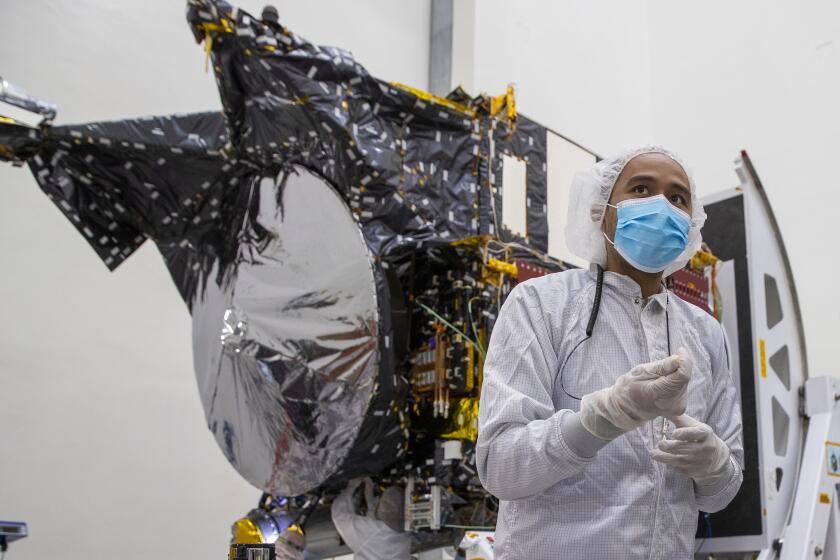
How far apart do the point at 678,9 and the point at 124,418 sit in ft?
20.1

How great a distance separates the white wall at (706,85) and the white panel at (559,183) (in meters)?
2.87

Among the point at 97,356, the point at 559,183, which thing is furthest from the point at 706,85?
the point at 97,356

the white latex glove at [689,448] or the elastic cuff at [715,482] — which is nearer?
the white latex glove at [689,448]

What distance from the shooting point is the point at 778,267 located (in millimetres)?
4355

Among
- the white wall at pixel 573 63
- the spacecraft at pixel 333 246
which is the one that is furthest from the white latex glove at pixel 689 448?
the white wall at pixel 573 63

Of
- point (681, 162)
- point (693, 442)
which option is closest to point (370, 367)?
point (681, 162)

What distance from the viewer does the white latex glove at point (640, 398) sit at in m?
1.44

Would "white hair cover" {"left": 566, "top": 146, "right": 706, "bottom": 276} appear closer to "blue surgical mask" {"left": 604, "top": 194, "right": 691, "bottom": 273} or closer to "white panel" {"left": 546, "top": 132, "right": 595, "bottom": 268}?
"blue surgical mask" {"left": 604, "top": 194, "right": 691, "bottom": 273}

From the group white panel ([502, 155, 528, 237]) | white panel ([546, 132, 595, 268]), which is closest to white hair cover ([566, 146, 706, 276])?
white panel ([502, 155, 528, 237])

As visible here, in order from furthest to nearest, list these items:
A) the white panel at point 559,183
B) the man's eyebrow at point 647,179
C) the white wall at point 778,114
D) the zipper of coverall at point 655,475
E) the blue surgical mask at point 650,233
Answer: the white wall at point 778,114, the white panel at point 559,183, the man's eyebrow at point 647,179, the blue surgical mask at point 650,233, the zipper of coverall at point 655,475

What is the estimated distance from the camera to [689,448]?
5.29 ft

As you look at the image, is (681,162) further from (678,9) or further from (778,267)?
(678,9)

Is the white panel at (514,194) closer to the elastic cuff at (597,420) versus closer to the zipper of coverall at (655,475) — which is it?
the zipper of coverall at (655,475)

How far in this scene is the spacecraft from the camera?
3.29 metres
